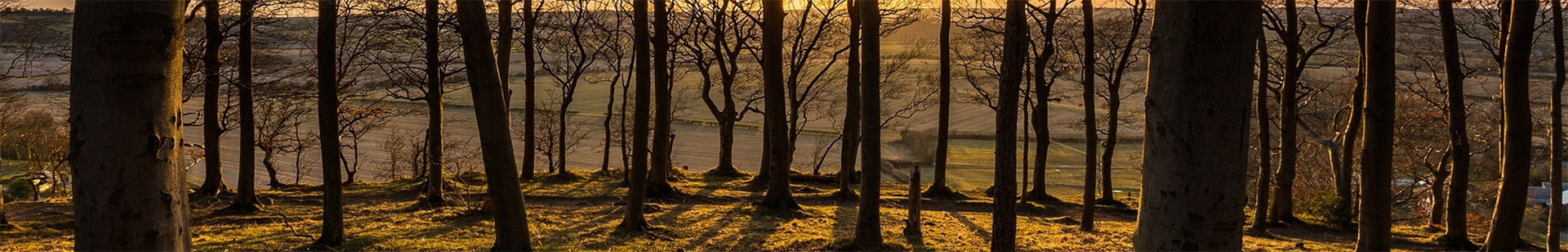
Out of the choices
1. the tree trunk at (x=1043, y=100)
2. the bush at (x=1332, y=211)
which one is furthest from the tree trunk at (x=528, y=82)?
the bush at (x=1332, y=211)

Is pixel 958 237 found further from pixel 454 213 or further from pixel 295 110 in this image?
pixel 295 110

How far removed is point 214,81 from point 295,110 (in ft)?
35.1

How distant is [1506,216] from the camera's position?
35.4 ft

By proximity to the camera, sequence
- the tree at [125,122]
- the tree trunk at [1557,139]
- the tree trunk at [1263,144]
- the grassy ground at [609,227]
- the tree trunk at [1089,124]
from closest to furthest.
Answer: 1. the tree at [125,122]
2. the tree trunk at [1557,139]
3. the grassy ground at [609,227]
4. the tree trunk at [1089,124]
5. the tree trunk at [1263,144]

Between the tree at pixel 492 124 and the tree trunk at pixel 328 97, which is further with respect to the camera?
the tree trunk at pixel 328 97

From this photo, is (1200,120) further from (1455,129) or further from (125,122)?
(1455,129)

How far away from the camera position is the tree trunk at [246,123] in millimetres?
13555

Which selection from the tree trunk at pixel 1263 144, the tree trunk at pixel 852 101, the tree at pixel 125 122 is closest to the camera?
the tree at pixel 125 122

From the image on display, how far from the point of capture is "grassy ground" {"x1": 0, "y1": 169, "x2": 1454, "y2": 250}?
36.4 ft

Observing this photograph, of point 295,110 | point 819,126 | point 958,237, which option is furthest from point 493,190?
point 819,126

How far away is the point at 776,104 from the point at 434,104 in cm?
533

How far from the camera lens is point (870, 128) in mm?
10555

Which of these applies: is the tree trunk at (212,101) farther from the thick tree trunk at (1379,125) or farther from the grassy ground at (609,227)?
the thick tree trunk at (1379,125)

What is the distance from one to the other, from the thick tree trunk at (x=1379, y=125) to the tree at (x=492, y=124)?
714 cm
